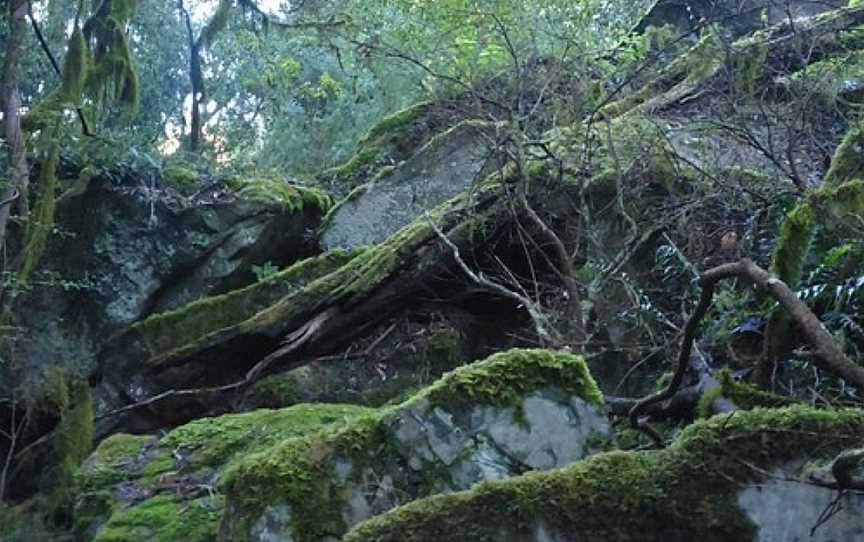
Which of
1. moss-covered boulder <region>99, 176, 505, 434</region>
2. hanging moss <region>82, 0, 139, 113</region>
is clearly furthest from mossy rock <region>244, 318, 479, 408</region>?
hanging moss <region>82, 0, 139, 113</region>

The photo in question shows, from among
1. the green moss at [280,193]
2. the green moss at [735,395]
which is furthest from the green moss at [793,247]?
the green moss at [280,193]

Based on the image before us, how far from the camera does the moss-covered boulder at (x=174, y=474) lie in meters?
4.66

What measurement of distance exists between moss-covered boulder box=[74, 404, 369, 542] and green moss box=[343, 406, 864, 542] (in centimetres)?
178

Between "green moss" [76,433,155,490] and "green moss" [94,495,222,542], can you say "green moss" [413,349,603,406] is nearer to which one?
"green moss" [94,495,222,542]

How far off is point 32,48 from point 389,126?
4470mm

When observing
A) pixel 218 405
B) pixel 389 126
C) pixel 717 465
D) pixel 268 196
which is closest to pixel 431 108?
pixel 389 126

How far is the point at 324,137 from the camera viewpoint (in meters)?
15.4

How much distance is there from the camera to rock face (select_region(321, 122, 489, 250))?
910 cm

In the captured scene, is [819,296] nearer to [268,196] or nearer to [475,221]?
[475,221]

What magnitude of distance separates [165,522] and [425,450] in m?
1.72

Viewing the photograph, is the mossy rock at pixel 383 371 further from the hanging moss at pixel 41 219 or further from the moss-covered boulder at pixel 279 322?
the hanging moss at pixel 41 219

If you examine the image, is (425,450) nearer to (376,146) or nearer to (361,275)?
(361,275)

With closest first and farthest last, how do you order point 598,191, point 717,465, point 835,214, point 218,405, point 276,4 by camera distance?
point 717,465 → point 835,214 → point 598,191 → point 218,405 → point 276,4

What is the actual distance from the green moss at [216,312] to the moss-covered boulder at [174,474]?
2.23m
